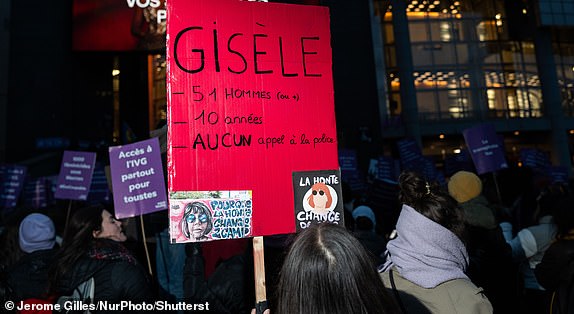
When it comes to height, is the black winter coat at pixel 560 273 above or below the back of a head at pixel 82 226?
below

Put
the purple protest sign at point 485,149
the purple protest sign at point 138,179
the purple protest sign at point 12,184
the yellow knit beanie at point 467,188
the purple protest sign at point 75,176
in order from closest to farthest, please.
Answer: the yellow knit beanie at point 467,188 < the purple protest sign at point 138,179 < the purple protest sign at point 75,176 < the purple protest sign at point 485,149 < the purple protest sign at point 12,184

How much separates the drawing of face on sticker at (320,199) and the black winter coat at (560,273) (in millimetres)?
1428

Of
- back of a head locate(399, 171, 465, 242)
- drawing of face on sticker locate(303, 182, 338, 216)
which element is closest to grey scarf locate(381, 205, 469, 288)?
back of a head locate(399, 171, 465, 242)

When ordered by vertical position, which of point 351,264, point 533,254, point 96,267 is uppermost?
point 351,264

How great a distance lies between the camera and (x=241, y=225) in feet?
7.09

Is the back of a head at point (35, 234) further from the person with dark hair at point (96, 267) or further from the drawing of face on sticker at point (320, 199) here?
the drawing of face on sticker at point (320, 199)

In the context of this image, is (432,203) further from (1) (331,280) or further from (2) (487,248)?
(2) (487,248)

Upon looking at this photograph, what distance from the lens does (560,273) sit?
8.38ft

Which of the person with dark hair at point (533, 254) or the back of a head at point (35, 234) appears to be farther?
the person with dark hair at point (533, 254)

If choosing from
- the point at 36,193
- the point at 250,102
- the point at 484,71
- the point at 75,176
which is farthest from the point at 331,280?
the point at 484,71

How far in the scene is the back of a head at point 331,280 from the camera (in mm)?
1208

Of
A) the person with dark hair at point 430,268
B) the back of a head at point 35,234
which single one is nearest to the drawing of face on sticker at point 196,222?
the person with dark hair at point 430,268

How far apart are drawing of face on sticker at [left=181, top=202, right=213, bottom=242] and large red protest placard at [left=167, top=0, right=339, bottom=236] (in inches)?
3.7

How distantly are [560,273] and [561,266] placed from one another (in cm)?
4
